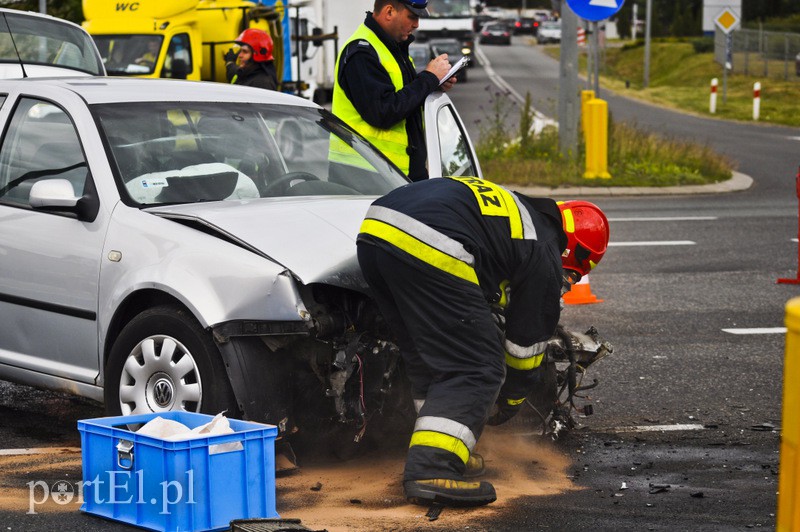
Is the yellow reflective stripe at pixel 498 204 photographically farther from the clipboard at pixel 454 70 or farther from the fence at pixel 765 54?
the fence at pixel 765 54

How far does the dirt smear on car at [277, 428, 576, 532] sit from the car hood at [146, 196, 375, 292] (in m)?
0.81

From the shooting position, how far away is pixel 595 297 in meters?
10.2

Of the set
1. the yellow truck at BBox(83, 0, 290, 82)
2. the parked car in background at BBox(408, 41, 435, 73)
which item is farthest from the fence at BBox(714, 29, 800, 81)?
the yellow truck at BBox(83, 0, 290, 82)

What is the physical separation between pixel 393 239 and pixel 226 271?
0.70 m

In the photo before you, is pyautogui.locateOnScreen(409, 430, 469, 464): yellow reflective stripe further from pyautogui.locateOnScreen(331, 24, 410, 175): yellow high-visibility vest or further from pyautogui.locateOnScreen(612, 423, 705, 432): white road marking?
pyautogui.locateOnScreen(331, 24, 410, 175): yellow high-visibility vest

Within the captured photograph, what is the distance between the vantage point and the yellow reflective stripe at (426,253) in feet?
16.4

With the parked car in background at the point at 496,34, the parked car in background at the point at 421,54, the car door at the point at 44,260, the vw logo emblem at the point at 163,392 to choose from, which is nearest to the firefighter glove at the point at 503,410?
the vw logo emblem at the point at 163,392

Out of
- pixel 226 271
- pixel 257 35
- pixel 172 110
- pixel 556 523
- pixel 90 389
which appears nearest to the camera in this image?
pixel 556 523

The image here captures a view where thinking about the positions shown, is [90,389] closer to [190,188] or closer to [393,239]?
[190,188]

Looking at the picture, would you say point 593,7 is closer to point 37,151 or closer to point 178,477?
point 37,151

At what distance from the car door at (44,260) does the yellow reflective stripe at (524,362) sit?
1788 millimetres

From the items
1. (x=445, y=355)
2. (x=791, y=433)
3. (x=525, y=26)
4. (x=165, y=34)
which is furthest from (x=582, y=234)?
(x=525, y=26)

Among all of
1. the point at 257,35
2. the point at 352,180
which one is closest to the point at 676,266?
the point at 257,35

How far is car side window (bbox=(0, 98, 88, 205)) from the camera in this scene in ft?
20.1
